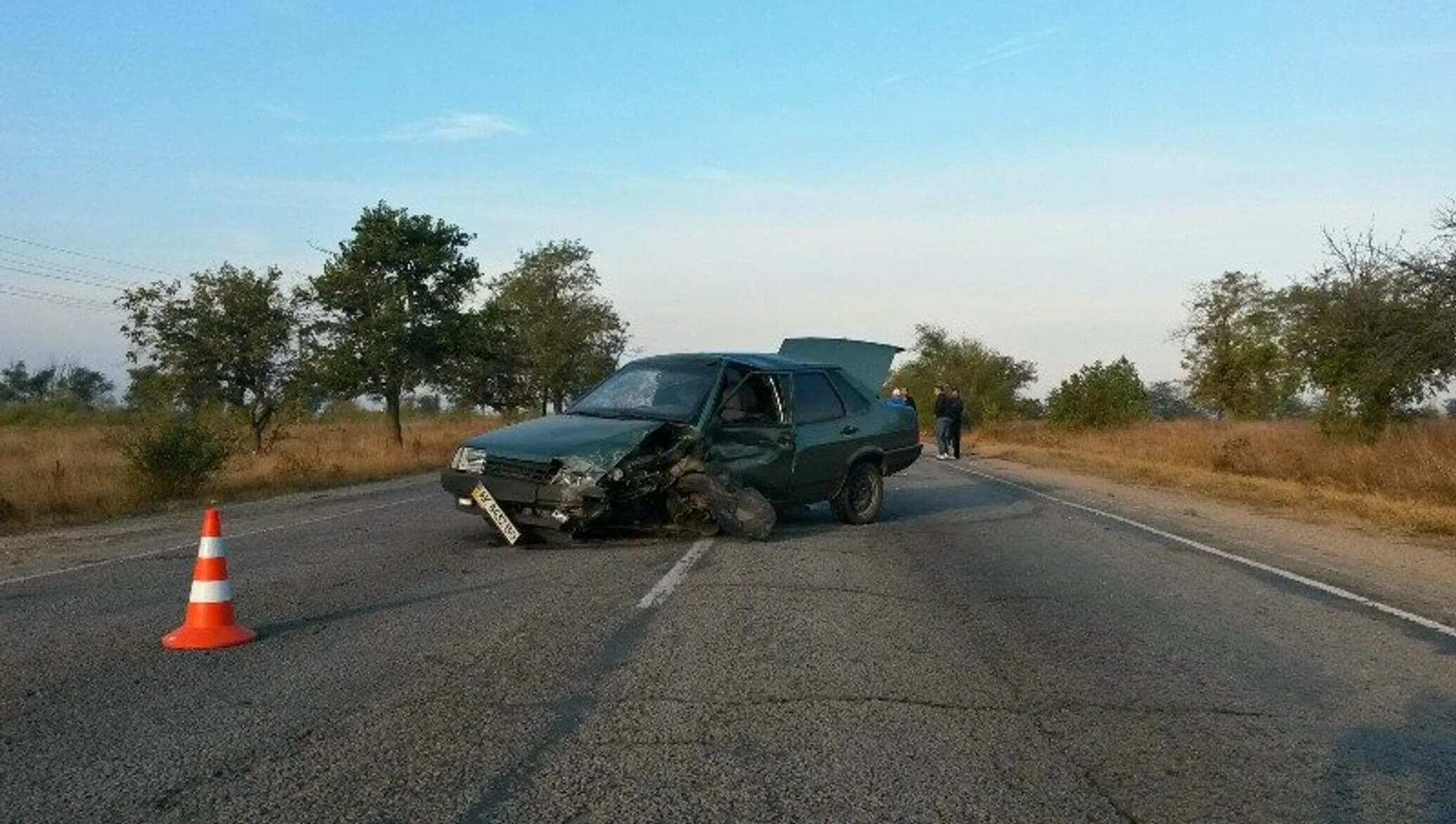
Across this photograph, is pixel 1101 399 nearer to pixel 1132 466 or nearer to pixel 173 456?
pixel 1132 466

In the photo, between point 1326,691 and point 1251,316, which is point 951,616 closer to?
point 1326,691

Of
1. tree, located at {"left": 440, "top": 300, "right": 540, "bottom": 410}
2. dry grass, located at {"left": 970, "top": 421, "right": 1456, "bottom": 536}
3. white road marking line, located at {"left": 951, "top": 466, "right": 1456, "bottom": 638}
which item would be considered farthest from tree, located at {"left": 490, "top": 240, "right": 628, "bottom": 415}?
white road marking line, located at {"left": 951, "top": 466, "right": 1456, "bottom": 638}

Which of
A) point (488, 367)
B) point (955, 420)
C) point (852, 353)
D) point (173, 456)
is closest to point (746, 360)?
point (852, 353)

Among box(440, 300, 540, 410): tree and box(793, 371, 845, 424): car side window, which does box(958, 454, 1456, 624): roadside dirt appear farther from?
box(440, 300, 540, 410): tree

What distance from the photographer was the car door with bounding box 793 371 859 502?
13.2 m

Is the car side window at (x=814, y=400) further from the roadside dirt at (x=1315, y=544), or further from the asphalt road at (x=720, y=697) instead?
the roadside dirt at (x=1315, y=544)

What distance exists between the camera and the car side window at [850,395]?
14.5 m

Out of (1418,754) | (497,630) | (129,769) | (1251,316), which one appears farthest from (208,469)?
(1251,316)

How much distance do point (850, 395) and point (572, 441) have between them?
171 inches

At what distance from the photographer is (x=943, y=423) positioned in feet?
109

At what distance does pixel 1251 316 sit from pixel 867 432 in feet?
133

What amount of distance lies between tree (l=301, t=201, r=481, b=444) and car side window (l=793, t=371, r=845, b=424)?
2558 cm

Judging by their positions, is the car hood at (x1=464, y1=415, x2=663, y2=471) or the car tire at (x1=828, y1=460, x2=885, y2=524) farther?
the car tire at (x1=828, y1=460, x2=885, y2=524)

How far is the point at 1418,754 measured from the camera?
17.4 feet
